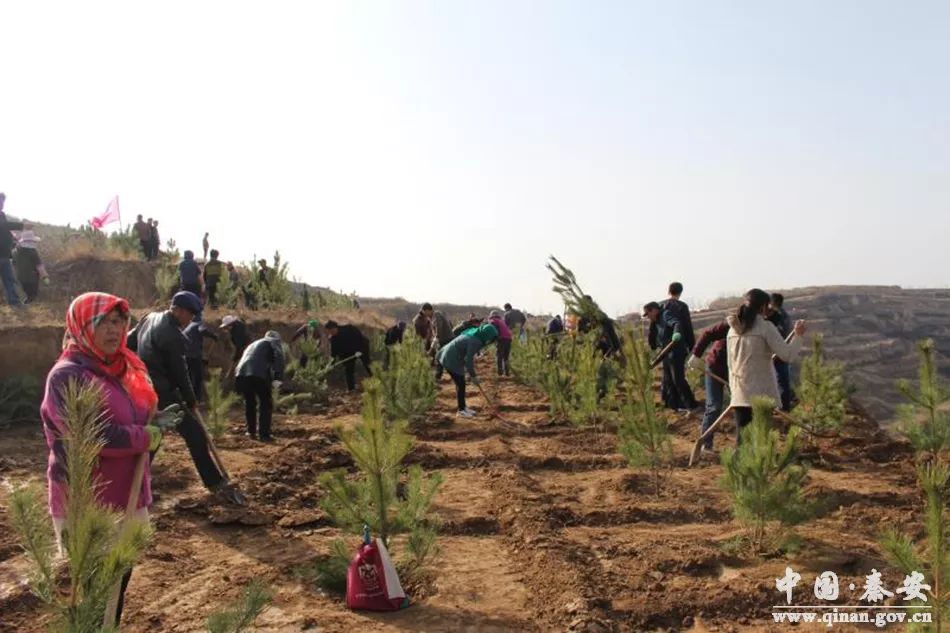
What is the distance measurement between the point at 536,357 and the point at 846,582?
8960 millimetres

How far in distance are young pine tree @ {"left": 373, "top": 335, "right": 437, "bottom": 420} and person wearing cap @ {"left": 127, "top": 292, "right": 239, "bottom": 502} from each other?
10.7 ft

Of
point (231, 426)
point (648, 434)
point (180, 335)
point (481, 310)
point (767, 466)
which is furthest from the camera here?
point (481, 310)

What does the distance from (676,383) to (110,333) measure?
25.7ft

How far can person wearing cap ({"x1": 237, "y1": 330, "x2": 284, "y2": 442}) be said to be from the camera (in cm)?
831

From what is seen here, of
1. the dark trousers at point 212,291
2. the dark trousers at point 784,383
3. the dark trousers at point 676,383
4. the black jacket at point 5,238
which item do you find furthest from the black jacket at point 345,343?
the dark trousers at point 784,383

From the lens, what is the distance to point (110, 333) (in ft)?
9.91

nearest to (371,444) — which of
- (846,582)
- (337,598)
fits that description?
(337,598)

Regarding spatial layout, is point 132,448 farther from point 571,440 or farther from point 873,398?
point 873,398

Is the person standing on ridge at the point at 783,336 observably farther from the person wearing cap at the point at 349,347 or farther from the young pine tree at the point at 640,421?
the person wearing cap at the point at 349,347

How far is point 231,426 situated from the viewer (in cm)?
961

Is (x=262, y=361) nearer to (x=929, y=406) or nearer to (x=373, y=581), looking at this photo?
(x=373, y=581)

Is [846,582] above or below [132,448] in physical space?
below

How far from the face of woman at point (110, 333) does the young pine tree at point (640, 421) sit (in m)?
3.77

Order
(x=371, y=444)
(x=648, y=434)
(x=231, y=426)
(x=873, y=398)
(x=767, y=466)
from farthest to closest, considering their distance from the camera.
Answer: (x=873, y=398)
(x=231, y=426)
(x=648, y=434)
(x=767, y=466)
(x=371, y=444)
